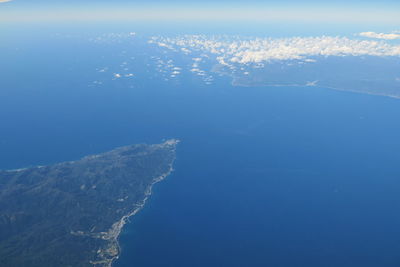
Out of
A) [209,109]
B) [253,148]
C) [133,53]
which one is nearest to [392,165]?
[253,148]

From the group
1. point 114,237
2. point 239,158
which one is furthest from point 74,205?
point 239,158

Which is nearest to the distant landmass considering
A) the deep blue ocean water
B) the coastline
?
the coastline

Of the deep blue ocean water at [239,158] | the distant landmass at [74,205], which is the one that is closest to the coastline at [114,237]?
the distant landmass at [74,205]

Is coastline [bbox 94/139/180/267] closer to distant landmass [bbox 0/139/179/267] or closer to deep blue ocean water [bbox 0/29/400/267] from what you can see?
distant landmass [bbox 0/139/179/267]

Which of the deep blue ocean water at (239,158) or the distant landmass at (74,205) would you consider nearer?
the distant landmass at (74,205)

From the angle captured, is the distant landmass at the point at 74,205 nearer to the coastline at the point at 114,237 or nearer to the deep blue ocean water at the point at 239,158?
the coastline at the point at 114,237

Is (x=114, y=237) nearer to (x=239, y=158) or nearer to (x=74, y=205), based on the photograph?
(x=74, y=205)
